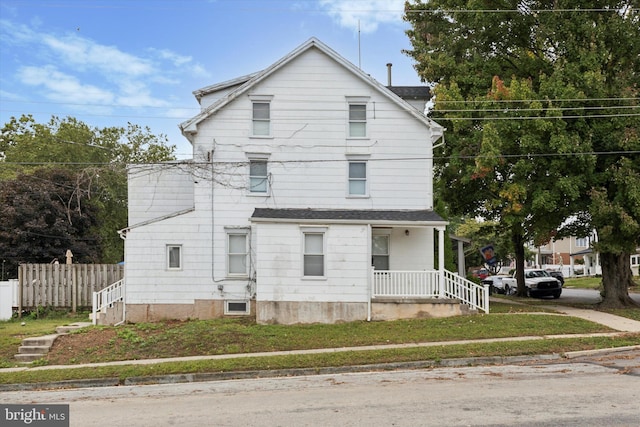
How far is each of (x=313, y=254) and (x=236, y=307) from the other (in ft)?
11.8

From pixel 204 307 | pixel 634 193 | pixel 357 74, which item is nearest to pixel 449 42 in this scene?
pixel 357 74

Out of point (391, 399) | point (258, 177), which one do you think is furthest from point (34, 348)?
point (391, 399)

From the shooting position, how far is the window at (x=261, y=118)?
19.0 metres

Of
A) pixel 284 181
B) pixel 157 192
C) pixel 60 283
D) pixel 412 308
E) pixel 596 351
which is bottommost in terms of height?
pixel 596 351

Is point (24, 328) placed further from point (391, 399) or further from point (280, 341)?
point (391, 399)

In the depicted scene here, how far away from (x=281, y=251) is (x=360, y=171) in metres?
4.47

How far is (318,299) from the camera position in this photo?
16578 mm

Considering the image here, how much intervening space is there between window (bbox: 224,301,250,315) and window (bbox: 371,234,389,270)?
4675 mm

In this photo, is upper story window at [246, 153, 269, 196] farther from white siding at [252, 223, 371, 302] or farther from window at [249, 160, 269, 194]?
white siding at [252, 223, 371, 302]

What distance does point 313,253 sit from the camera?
1692 centimetres

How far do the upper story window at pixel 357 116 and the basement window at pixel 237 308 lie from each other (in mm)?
6989

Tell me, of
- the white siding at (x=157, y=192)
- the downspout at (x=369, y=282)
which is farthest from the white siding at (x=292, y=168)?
the downspout at (x=369, y=282)

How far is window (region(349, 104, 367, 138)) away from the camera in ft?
62.7

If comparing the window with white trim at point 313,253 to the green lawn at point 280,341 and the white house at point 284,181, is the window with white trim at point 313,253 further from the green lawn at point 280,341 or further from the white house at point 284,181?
the green lawn at point 280,341
